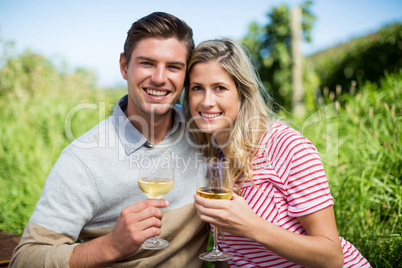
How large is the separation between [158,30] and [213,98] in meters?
0.66

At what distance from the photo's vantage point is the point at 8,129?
6777mm

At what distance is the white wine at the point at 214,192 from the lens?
172 centimetres

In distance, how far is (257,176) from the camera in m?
2.14

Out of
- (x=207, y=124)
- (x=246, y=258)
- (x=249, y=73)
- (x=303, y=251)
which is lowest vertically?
(x=246, y=258)

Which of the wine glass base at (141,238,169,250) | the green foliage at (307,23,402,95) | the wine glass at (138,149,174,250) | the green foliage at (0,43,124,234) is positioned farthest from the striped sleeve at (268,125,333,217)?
the green foliage at (307,23,402,95)

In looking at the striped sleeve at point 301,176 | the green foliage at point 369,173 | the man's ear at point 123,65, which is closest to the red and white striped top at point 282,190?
the striped sleeve at point 301,176

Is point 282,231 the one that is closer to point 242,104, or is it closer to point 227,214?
point 227,214

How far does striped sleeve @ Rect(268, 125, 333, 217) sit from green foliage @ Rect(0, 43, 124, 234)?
390cm

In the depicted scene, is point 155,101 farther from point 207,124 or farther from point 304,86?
point 304,86

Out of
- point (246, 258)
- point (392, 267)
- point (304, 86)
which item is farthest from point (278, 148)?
point (304, 86)

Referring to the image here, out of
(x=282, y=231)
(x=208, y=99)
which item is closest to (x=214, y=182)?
(x=282, y=231)

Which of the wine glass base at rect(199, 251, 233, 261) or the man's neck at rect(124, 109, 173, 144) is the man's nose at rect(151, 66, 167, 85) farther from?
the wine glass base at rect(199, 251, 233, 261)

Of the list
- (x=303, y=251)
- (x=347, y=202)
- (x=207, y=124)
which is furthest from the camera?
(x=347, y=202)

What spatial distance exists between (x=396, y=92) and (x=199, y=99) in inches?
146
